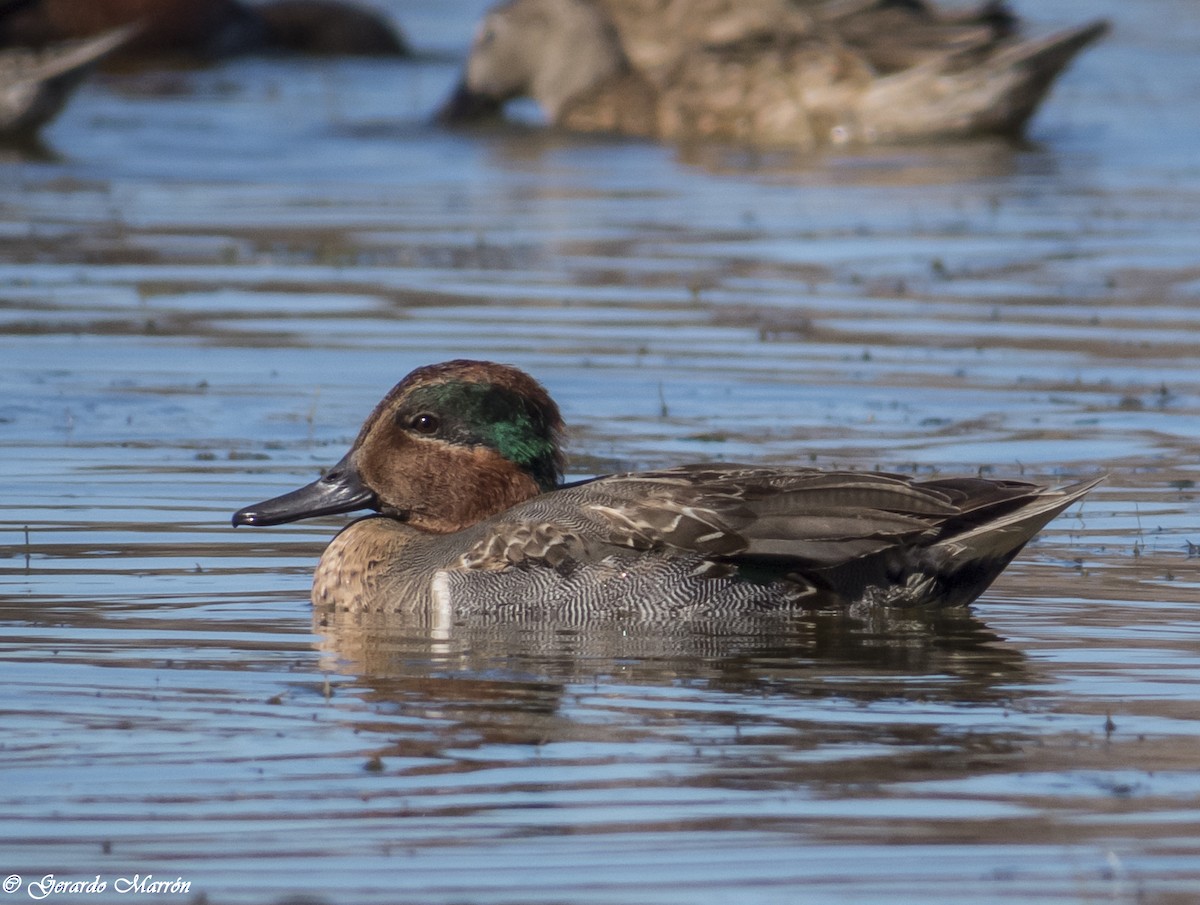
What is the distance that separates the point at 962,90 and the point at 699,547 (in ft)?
49.6

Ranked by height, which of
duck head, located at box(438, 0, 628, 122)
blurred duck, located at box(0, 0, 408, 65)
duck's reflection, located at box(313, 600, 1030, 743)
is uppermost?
blurred duck, located at box(0, 0, 408, 65)

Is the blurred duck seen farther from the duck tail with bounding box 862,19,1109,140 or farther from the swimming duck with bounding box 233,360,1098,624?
the swimming duck with bounding box 233,360,1098,624

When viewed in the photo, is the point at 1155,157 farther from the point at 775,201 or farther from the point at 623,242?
the point at 623,242

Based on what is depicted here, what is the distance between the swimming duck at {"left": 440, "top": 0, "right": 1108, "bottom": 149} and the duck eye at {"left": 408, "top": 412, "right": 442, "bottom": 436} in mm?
14282

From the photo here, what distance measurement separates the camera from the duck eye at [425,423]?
330 inches

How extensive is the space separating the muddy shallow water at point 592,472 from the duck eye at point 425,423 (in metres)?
0.77

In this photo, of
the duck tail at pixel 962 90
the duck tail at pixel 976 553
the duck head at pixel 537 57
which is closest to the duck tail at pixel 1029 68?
the duck tail at pixel 962 90

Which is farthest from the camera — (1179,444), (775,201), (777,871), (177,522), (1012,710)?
(775,201)

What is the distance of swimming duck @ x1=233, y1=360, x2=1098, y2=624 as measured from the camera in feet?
25.6

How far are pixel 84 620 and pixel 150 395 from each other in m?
4.37

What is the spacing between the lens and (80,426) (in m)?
11.3

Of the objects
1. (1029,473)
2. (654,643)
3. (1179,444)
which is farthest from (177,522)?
(1179,444)

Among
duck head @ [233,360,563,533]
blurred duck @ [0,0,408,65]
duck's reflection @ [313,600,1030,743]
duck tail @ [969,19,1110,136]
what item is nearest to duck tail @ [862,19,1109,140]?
duck tail @ [969,19,1110,136]

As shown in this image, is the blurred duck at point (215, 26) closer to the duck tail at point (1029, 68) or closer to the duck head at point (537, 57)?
the duck head at point (537, 57)
